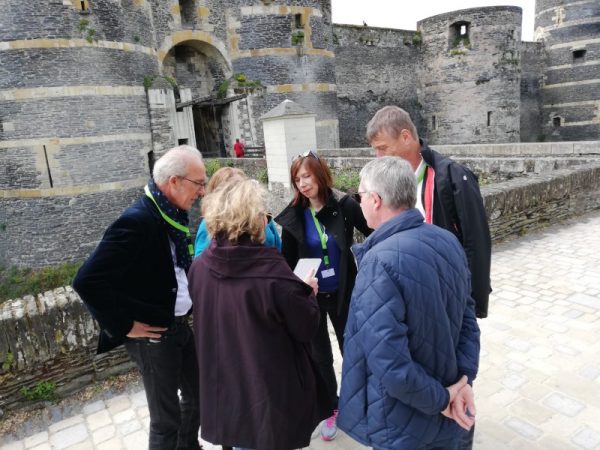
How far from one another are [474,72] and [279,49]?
10.1m

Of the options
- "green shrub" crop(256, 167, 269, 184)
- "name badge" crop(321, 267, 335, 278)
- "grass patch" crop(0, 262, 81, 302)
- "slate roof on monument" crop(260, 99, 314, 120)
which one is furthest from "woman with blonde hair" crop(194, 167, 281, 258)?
"grass patch" crop(0, 262, 81, 302)

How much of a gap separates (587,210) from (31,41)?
47.3 feet

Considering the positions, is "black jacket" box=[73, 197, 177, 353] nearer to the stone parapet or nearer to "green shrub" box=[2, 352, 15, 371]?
the stone parapet

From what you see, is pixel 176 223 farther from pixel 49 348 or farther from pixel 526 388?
pixel 526 388

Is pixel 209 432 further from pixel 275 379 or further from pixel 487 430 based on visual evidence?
pixel 487 430

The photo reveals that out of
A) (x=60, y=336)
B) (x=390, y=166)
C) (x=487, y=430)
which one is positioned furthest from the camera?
(x=60, y=336)

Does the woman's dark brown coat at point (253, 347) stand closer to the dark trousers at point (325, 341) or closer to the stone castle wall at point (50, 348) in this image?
the dark trousers at point (325, 341)

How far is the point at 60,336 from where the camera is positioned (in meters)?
3.05

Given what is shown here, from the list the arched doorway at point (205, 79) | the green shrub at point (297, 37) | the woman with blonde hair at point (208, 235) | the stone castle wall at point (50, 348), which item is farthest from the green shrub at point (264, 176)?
the woman with blonde hair at point (208, 235)

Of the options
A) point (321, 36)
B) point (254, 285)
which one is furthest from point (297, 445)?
point (321, 36)

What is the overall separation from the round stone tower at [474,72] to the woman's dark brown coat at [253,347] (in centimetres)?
2217

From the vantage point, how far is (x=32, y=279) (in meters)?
12.9

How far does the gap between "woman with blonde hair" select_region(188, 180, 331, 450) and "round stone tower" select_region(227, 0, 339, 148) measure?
16.3m

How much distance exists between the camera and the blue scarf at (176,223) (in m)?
2.21
